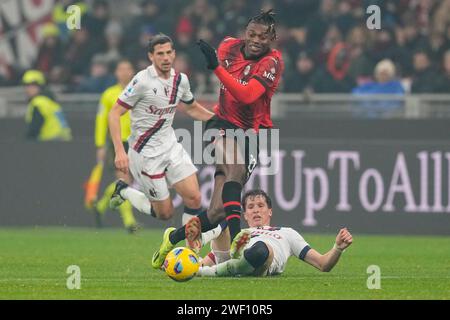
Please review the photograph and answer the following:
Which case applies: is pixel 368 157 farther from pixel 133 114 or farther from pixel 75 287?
pixel 75 287

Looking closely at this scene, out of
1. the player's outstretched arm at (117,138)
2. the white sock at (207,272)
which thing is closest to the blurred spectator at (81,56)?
the player's outstretched arm at (117,138)

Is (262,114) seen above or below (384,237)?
above

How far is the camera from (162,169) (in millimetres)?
14164

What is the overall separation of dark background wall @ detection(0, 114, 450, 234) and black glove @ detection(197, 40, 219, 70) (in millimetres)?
7065

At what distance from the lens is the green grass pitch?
10445mm

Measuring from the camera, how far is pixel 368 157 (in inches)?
736

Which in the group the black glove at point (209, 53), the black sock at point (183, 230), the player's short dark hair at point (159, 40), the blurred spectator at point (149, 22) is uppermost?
the blurred spectator at point (149, 22)

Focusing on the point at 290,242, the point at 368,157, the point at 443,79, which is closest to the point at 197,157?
the point at 368,157

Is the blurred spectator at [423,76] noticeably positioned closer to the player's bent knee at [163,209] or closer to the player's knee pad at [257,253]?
the player's bent knee at [163,209]

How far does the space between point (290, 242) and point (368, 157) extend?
7.12m

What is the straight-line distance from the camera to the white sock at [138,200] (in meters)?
14.7

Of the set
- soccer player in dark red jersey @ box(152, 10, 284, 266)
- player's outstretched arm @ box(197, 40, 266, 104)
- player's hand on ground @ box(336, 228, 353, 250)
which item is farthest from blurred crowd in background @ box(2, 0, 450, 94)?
player's hand on ground @ box(336, 228, 353, 250)

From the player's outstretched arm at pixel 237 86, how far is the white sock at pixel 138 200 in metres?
2.73

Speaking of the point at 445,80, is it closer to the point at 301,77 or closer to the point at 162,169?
the point at 301,77
